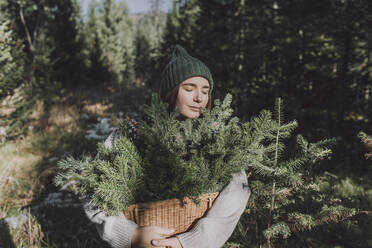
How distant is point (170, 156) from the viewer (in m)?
1.07

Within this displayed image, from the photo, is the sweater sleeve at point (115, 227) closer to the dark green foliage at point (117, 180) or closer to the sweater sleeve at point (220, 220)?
the dark green foliage at point (117, 180)

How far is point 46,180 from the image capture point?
4.46 meters

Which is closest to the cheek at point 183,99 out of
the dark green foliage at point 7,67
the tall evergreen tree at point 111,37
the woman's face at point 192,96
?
the woman's face at point 192,96

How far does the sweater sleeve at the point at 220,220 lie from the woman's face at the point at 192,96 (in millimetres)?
621

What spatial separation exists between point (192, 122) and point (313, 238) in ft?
7.04

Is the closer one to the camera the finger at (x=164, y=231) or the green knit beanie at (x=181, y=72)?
the finger at (x=164, y=231)

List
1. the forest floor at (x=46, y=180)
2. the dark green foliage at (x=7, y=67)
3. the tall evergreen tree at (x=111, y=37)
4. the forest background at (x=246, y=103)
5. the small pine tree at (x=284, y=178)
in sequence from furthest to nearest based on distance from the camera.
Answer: the tall evergreen tree at (x=111, y=37) < the dark green foliage at (x=7, y=67) < the forest background at (x=246, y=103) < the forest floor at (x=46, y=180) < the small pine tree at (x=284, y=178)

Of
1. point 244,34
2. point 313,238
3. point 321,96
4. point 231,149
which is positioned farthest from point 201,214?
point 244,34

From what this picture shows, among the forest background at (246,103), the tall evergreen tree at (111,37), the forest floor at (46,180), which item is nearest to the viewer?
the forest floor at (46,180)

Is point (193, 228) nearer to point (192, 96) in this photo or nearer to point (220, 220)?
point (220, 220)

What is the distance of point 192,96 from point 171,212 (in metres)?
0.93

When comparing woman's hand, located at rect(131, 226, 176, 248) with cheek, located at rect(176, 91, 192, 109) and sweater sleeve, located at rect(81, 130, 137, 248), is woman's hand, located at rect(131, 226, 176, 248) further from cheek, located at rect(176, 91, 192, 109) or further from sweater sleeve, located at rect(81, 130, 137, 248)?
cheek, located at rect(176, 91, 192, 109)

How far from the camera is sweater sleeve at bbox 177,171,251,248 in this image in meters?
1.25

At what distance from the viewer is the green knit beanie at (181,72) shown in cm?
181
